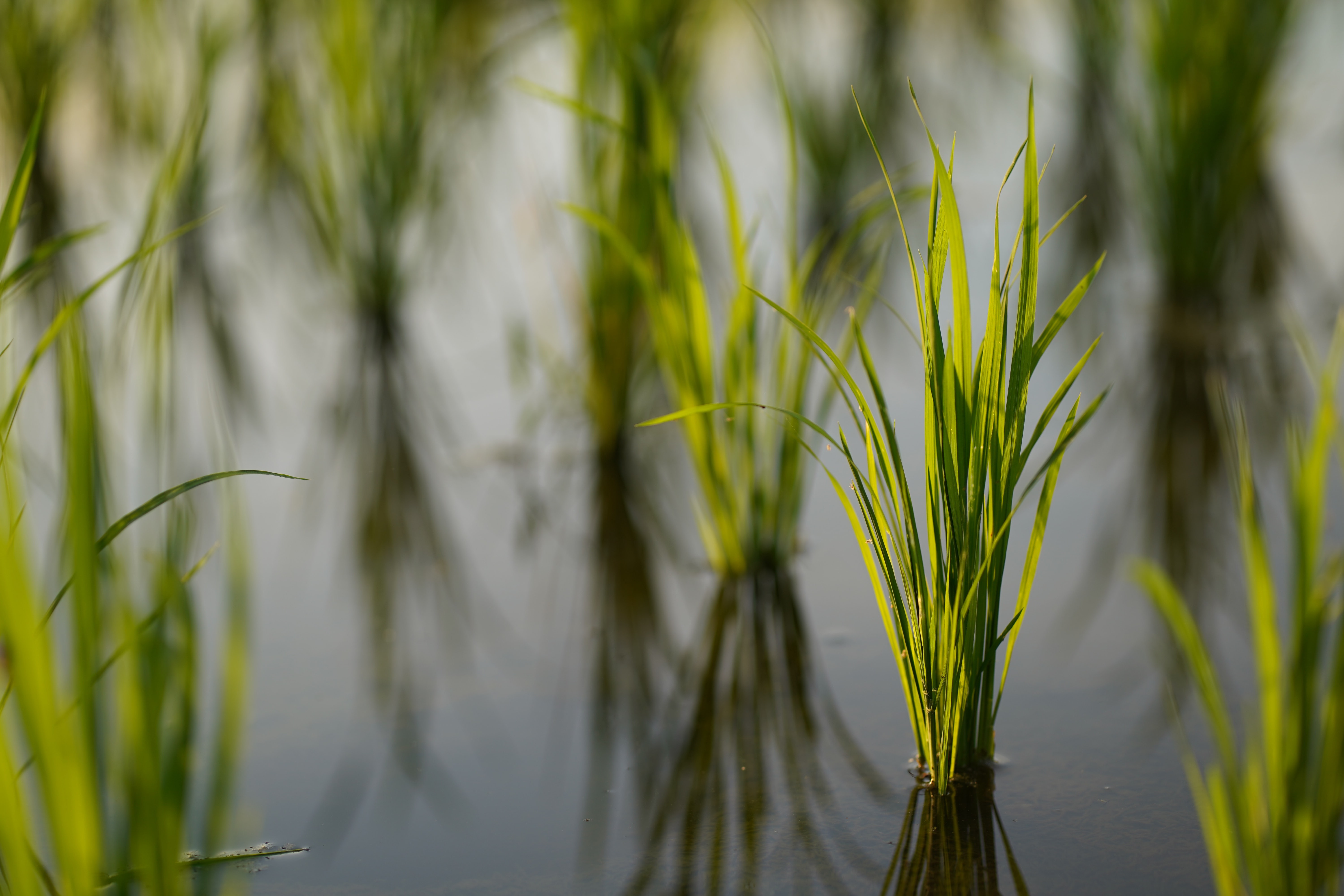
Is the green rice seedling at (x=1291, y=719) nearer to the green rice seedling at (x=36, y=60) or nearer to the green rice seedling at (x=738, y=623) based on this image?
the green rice seedling at (x=738, y=623)

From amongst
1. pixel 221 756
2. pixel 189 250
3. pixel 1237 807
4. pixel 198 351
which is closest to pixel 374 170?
pixel 198 351

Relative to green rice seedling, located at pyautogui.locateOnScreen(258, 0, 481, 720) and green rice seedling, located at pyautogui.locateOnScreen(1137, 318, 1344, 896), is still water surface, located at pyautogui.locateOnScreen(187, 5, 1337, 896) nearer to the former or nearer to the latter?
green rice seedling, located at pyautogui.locateOnScreen(258, 0, 481, 720)

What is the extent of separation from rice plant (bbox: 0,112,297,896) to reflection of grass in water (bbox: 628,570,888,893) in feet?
1.29

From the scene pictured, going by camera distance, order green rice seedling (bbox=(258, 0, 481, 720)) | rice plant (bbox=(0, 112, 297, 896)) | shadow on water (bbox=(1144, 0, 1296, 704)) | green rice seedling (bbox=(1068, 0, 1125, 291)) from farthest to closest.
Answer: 1. green rice seedling (bbox=(1068, 0, 1125, 291))
2. shadow on water (bbox=(1144, 0, 1296, 704))
3. green rice seedling (bbox=(258, 0, 481, 720))
4. rice plant (bbox=(0, 112, 297, 896))

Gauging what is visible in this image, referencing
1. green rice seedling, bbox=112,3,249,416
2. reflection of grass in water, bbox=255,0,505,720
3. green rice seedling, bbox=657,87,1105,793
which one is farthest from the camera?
green rice seedling, bbox=112,3,249,416

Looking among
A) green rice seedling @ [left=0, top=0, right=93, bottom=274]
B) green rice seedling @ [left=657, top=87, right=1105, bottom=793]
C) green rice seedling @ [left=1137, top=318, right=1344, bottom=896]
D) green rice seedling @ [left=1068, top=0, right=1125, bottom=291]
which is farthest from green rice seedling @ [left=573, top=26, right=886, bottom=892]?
green rice seedling @ [left=0, top=0, right=93, bottom=274]

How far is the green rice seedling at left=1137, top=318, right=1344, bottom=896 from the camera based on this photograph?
2.06ft

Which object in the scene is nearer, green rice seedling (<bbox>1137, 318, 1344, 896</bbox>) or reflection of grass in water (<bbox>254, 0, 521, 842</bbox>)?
green rice seedling (<bbox>1137, 318, 1344, 896</bbox>)

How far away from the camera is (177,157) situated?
0.87 m

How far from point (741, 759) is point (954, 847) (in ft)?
0.79

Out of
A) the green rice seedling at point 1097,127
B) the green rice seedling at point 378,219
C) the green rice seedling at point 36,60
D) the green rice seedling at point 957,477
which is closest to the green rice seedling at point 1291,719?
the green rice seedling at point 957,477

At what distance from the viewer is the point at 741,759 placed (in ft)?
3.65

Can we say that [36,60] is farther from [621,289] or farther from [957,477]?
[957,477]

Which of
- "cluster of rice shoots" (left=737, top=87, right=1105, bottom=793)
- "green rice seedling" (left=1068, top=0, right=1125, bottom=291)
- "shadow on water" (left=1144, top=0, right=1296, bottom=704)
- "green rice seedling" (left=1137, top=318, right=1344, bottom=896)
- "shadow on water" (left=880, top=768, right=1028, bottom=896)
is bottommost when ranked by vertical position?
"shadow on water" (left=880, top=768, right=1028, bottom=896)
